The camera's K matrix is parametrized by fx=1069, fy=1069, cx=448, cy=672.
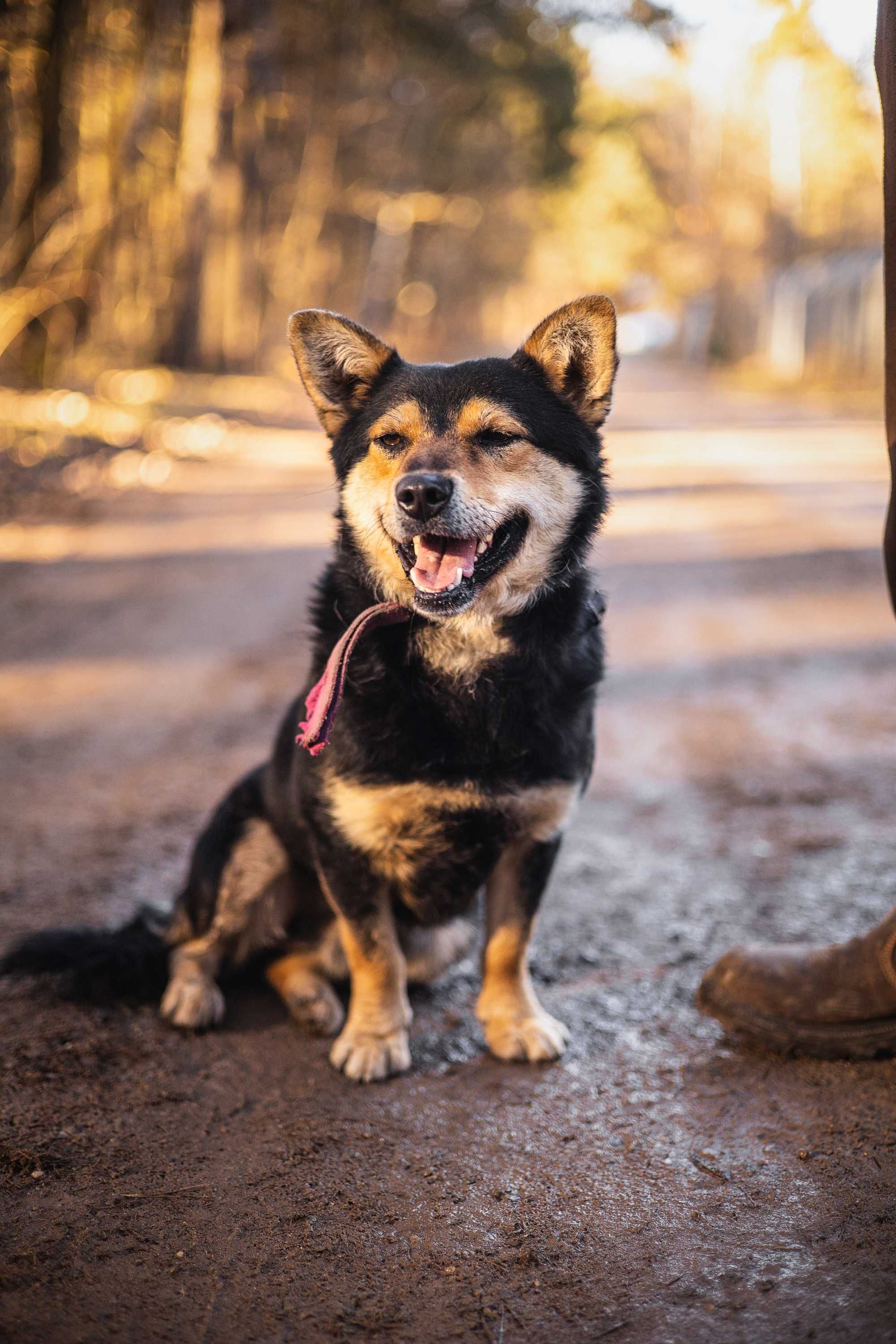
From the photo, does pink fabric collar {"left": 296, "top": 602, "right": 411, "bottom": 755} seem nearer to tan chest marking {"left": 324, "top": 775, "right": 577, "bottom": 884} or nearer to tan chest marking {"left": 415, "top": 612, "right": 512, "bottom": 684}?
tan chest marking {"left": 415, "top": 612, "right": 512, "bottom": 684}

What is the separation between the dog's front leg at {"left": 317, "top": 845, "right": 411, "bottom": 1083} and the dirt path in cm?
8

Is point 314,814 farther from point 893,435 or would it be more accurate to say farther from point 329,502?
point 329,502

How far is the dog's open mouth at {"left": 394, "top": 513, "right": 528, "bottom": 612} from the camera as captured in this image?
9.36 feet

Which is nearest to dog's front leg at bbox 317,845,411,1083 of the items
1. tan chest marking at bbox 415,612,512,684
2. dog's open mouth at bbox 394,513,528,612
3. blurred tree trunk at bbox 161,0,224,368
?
tan chest marking at bbox 415,612,512,684

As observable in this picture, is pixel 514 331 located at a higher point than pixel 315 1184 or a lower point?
higher

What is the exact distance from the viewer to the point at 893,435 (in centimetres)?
290

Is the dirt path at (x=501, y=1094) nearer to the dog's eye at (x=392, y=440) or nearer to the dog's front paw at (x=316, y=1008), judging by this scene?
the dog's front paw at (x=316, y=1008)

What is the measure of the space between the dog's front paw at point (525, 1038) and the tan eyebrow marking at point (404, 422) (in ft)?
5.55

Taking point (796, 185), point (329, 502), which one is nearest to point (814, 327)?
point (796, 185)

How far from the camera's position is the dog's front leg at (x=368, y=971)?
2967 millimetres

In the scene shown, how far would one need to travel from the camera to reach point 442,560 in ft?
9.52

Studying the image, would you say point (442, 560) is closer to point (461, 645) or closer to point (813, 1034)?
point (461, 645)

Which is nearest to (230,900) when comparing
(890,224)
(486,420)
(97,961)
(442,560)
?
(97,961)

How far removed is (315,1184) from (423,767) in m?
1.03
